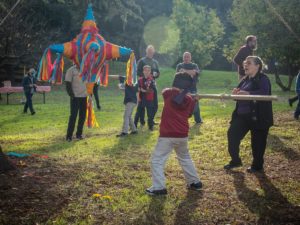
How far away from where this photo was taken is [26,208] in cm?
502

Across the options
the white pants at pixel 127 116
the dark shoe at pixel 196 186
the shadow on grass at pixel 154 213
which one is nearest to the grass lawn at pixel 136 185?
the shadow on grass at pixel 154 213

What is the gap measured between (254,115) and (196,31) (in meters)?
48.7

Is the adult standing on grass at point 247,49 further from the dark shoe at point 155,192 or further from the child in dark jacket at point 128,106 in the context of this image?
the dark shoe at point 155,192

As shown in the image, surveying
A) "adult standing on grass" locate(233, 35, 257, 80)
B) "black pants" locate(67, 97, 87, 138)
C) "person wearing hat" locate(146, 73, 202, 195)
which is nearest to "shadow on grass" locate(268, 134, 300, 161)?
"adult standing on grass" locate(233, 35, 257, 80)

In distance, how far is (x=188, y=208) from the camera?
5340 mm

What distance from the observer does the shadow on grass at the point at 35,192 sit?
15.8ft

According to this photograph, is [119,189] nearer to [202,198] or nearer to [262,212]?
[202,198]

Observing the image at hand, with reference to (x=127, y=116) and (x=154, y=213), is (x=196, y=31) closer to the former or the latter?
(x=127, y=116)

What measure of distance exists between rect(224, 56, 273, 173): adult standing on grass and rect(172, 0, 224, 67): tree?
1778 inches

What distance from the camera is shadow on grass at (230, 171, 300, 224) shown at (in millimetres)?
4959

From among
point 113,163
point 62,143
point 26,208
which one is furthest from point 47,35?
point 26,208

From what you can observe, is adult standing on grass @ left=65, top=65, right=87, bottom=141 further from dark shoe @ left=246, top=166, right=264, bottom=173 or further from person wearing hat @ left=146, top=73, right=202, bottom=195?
dark shoe @ left=246, top=166, right=264, bottom=173

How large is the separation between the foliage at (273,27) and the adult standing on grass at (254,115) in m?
22.2

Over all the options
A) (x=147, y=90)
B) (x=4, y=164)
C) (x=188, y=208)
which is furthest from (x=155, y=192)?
(x=147, y=90)
